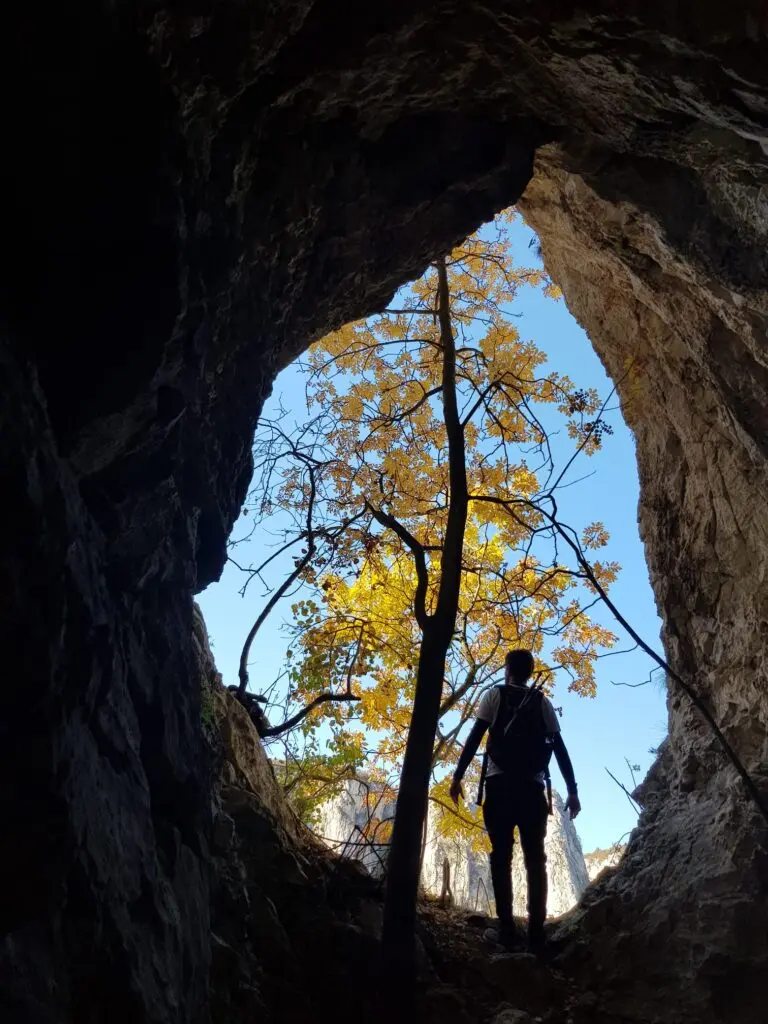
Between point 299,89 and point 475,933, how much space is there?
6.23 m

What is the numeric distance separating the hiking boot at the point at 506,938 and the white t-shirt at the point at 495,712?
1.23 meters

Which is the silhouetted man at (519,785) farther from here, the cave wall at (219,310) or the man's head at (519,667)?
the cave wall at (219,310)

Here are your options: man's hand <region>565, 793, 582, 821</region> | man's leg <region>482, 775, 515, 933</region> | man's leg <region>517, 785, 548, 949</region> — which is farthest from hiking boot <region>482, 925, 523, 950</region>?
man's hand <region>565, 793, 582, 821</region>

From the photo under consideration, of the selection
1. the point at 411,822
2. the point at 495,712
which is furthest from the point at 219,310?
the point at 495,712

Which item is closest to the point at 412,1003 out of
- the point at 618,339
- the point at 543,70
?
the point at 543,70

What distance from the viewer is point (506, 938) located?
563 centimetres

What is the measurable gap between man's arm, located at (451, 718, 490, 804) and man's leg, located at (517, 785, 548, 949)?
1.62 feet

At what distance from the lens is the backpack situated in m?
5.53

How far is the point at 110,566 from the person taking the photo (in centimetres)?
351

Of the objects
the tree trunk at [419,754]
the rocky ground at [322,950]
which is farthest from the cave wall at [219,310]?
the tree trunk at [419,754]

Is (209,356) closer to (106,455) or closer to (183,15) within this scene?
(106,455)

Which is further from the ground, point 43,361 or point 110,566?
point 43,361

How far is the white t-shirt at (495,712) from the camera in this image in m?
5.64

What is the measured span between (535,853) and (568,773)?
67 centimetres
